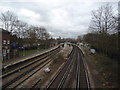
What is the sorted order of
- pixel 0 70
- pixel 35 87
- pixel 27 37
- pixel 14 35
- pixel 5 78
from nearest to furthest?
pixel 35 87 < pixel 5 78 < pixel 0 70 < pixel 14 35 < pixel 27 37

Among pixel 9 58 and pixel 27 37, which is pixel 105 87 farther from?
pixel 27 37

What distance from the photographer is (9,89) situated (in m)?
11.6

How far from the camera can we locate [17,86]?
12125mm

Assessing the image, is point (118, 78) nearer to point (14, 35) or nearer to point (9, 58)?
point (9, 58)

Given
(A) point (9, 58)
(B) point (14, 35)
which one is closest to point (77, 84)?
(A) point (9, 58)

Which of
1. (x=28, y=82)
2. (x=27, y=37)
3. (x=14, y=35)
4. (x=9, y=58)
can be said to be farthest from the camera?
(x=27, y=37)

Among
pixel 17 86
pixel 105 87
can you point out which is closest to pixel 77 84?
pixel 105 87

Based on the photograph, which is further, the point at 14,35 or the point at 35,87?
the point at 14,35

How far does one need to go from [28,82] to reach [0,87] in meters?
3.00

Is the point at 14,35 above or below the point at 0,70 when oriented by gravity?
above

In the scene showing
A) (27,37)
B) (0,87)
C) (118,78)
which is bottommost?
(0,87)

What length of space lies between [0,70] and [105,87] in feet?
49.9

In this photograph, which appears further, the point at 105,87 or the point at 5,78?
the point at 5,78

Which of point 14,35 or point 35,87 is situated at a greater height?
point 14,35
